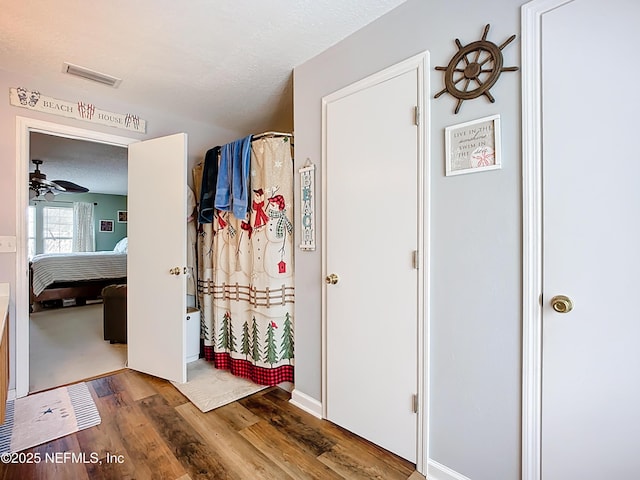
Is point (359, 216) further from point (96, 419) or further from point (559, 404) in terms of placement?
point (96, 419)

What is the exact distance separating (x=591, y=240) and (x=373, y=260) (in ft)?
2.97

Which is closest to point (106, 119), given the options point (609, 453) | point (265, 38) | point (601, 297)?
point (265, 38)

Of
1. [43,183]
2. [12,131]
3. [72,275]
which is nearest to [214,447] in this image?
[12,131]

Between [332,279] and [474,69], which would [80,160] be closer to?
[332,279]

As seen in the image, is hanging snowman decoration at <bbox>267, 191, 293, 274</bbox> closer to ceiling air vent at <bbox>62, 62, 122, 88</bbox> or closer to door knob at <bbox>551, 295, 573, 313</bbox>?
ceiling air vent at <bbox>62, 62, 122, 88</bbox>

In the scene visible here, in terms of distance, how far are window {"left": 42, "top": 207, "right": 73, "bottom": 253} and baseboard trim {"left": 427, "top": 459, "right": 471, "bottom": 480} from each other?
881 centimetres

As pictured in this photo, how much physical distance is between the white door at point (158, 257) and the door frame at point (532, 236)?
2.21 meters

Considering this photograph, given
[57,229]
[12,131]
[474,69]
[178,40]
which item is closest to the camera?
[474,69]

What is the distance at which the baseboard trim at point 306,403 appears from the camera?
2031 mm

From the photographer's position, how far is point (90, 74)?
2254 millimetres

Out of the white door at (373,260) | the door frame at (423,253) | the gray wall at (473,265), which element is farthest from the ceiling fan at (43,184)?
the door frame at (423,253)

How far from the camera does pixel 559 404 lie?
116 centimetres

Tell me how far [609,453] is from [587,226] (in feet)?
2.54

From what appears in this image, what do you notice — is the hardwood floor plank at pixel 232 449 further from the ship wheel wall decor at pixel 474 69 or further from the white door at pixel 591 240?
the ship wheel wall decor at pixel 474 69
